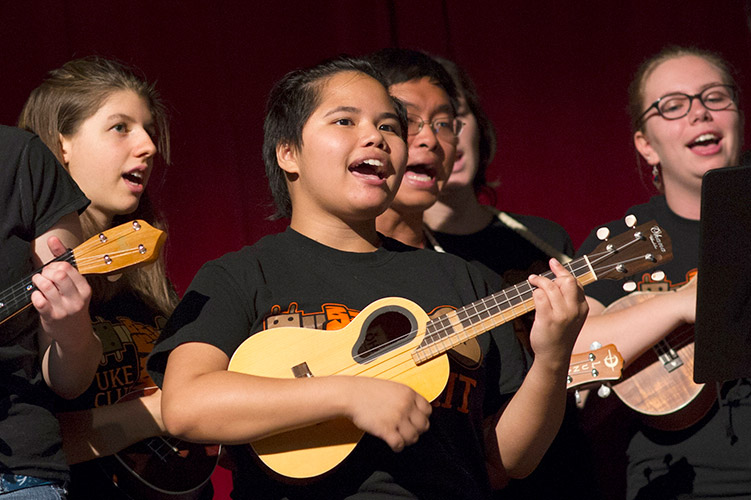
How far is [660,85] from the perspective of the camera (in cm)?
252

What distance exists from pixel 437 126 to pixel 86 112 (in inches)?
37.5

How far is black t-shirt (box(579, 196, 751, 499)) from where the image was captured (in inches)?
80.2

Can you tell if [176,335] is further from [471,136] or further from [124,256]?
[471,136]

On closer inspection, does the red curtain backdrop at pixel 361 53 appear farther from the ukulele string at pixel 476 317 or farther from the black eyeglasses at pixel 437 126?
the ukulele string at pixel 476 317

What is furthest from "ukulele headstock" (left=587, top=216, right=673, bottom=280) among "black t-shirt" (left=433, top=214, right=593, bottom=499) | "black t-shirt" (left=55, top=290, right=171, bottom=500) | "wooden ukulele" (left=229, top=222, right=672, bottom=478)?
"black t-shirt" (left=55, top=290, right=171, bottom=500)

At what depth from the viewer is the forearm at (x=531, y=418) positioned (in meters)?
1.61

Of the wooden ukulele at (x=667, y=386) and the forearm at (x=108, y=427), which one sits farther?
the wooden ukulele at (x=667, y=386)

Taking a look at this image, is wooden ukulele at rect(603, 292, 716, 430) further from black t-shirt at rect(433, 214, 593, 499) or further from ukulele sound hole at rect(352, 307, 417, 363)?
ukulele sound hole at rect(352, 307, 417, 363)

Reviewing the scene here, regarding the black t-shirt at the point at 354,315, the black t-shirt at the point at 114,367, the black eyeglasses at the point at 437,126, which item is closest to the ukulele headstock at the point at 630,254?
the black t-shirt at the point at 354,315

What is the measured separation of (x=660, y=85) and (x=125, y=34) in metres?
1.83

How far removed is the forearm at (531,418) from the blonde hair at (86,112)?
0.93 meters

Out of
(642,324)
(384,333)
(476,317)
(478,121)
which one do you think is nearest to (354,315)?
(384,333)

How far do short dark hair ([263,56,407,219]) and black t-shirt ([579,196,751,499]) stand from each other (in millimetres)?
800

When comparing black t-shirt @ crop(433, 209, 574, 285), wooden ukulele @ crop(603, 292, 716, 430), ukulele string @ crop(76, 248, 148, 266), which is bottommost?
wooden ukulele @ crop(603, 292, 716, 430)
